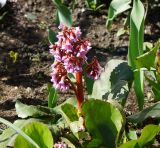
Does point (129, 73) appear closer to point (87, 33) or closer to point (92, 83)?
point (92, 83)

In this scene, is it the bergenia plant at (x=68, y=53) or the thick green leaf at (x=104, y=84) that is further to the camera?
the thick green leaf at (x=104, y=84)

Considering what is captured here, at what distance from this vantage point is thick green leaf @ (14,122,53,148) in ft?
5.99

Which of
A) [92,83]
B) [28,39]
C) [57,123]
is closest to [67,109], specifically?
[57,123]

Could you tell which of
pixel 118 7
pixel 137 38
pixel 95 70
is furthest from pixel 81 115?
pixel 118 7

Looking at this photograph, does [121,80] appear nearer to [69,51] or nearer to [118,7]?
[69,51]

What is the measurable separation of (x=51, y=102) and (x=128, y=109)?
44 centimetres

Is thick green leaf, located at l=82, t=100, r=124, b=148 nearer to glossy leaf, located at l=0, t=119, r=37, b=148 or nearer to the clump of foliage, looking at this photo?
the clump of foliage

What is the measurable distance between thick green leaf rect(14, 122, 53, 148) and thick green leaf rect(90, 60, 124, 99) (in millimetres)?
373

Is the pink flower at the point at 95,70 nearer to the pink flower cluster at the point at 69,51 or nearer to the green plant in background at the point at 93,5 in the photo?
the pink flower cluster at the point at 69,51

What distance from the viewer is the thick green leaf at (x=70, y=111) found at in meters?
2.00

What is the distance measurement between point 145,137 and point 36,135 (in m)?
0.41

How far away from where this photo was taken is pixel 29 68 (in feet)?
9.32

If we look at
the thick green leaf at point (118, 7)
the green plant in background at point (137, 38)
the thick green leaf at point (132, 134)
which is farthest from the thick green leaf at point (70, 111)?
the thick green leaf at point (118, 7)

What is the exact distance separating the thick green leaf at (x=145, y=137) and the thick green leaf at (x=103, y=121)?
0.29 feet
